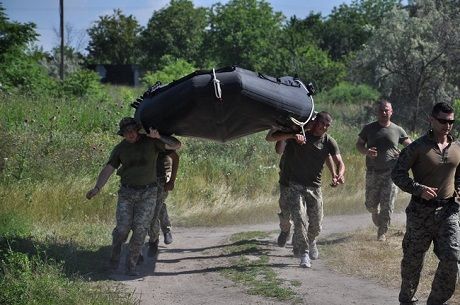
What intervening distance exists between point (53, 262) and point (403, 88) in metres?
22.9

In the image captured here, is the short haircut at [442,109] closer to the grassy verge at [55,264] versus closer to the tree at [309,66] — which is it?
the grassy verge at [55,264]

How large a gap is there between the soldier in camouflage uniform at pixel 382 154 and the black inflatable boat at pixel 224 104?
189cm

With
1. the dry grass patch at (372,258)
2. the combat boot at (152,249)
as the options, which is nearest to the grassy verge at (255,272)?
the dry grass patch at (372,258)

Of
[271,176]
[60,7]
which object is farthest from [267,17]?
[271,176]

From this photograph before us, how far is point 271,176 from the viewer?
1579 centimetres

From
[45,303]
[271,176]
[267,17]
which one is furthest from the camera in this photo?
[267,17]

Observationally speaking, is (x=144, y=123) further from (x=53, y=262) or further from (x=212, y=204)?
(x=212, y=204)

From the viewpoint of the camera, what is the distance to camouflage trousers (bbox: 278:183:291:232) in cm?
957

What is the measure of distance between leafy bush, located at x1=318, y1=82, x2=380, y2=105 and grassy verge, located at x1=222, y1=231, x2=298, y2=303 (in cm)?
2383

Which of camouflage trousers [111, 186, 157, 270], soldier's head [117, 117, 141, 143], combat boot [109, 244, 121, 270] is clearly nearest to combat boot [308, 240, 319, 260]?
camouflage trousers [111, 186, 157, 270]

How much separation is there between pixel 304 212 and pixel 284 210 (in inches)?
35.3

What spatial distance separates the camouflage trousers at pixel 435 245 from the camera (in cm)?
645

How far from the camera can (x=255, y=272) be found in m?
Result: 8.55

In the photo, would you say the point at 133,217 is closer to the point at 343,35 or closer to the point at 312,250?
the point at 312,250
